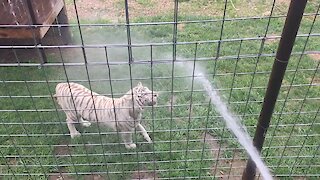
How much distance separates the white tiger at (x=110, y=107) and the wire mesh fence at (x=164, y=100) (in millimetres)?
98

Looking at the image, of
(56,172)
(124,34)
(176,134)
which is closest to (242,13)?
(124,34)

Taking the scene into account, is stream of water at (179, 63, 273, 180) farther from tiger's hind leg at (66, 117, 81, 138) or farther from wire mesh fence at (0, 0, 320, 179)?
tiger's hind leg at (66, 117, 81, 138)

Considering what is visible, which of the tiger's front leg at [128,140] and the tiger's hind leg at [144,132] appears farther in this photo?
the tiger's hind leg at [144,132]

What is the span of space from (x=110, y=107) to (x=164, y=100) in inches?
32.7

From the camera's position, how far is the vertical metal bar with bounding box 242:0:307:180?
1.76m

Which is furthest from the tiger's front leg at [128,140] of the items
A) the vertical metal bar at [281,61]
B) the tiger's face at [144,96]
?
the vertical metal bar at [281,61]

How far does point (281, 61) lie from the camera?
1.95 metres

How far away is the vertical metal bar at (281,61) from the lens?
176 centimetres

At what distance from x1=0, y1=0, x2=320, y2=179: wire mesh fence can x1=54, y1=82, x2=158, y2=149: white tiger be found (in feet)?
0.32

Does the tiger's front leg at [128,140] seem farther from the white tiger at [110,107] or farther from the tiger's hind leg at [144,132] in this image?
the tiger's hind leg at [144,132]

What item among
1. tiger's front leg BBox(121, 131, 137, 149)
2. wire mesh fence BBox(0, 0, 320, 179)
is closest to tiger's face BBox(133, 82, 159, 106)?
wire mesh fence BBox(0, 0, 320, 179)

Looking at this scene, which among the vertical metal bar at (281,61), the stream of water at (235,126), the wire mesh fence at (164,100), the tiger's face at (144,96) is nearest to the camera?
the vertical metal bar at (281,61)

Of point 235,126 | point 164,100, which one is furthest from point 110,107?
point 235,126

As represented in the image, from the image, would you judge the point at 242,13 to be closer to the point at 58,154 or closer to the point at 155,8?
the point at 155,8
